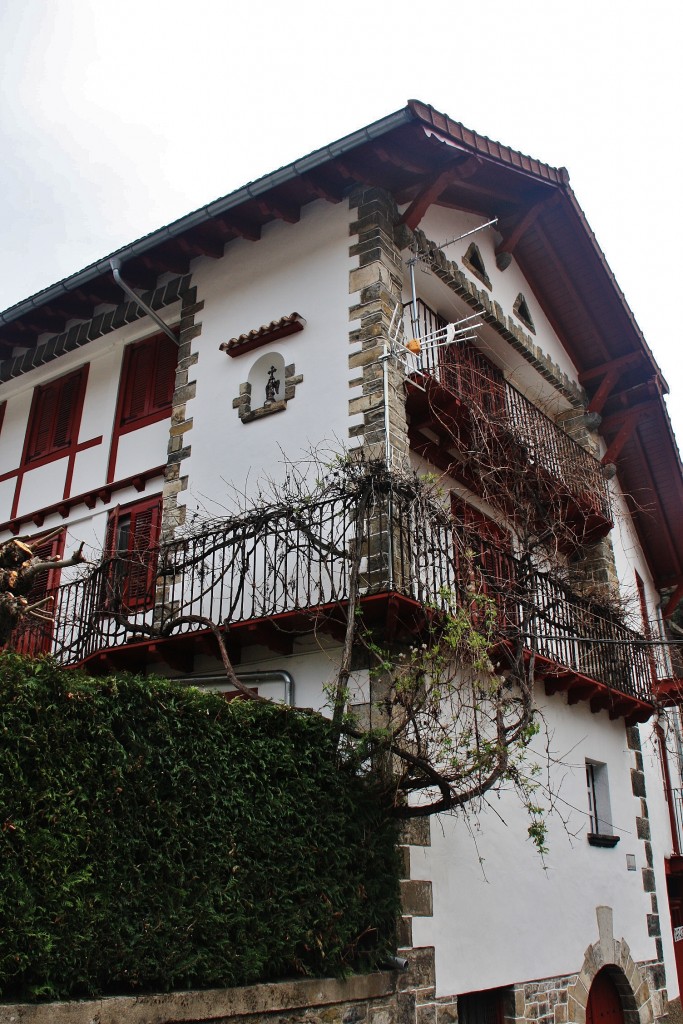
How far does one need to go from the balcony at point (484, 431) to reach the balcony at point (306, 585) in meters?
1.15

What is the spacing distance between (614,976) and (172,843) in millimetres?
7884

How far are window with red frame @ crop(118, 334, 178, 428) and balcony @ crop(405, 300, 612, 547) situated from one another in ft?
11.4

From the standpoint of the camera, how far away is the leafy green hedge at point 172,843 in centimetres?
537

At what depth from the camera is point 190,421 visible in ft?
38.3

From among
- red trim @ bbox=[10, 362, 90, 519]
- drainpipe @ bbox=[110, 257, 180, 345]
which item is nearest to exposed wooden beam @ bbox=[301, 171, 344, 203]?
drainpipe @ bbox=[110, 257, 180, 345]

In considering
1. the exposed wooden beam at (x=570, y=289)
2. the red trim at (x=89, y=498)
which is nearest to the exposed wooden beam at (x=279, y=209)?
the red trim at (x=89, y=498)

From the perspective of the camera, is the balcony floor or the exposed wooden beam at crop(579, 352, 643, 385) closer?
the balcony floor

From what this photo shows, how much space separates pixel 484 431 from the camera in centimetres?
1092

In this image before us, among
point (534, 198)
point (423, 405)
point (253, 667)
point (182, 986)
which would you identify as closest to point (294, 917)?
point (182, 986)

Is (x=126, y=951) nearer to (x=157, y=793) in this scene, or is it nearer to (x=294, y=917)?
(x=157, y=793)

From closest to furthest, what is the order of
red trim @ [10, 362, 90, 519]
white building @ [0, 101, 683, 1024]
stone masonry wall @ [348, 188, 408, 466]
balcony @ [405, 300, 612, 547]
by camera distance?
1. white building @ [0, 101, 683, 1024]
2. stone masonry wall @ [348, 188, 408, 466]
3. balcony @ [405, 300, 612, 547]
4. red trim @ [10, 362, 90, 519]

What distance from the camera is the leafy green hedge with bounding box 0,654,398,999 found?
537cm

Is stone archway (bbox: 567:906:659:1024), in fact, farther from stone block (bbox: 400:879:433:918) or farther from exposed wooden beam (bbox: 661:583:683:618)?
exposed wooden beam (bbox: 661:583:683:618)

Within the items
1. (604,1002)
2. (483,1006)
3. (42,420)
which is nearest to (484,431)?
(483,1006)
